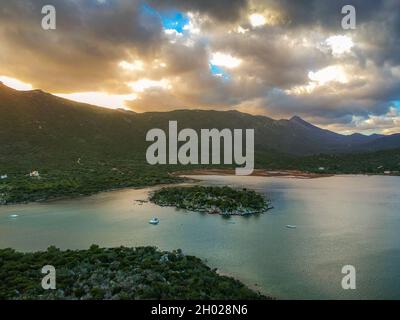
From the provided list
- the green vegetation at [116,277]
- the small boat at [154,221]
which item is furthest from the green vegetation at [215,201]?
the green vegetation at [116,277]

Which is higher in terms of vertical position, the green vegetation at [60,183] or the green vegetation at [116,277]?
the green vegetation at [60,183]

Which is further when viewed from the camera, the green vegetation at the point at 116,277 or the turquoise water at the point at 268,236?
the turquoise water at the point at 268,236

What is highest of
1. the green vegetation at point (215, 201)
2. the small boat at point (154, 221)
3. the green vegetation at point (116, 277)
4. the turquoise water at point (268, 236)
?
the green vegetation at point (215, 201)

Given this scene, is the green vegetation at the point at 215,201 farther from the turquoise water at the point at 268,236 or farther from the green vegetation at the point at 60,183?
the green vegetation at the point at 60,183

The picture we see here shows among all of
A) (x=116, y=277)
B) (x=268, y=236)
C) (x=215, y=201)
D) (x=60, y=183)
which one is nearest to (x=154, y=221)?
(x=215, y=201)

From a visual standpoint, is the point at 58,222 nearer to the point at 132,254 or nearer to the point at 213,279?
the point at 132,254

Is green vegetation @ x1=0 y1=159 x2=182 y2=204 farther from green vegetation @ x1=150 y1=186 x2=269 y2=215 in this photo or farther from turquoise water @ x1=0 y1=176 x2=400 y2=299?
green vegetation @ x1=150 y1=186 x2=269 y2=215
